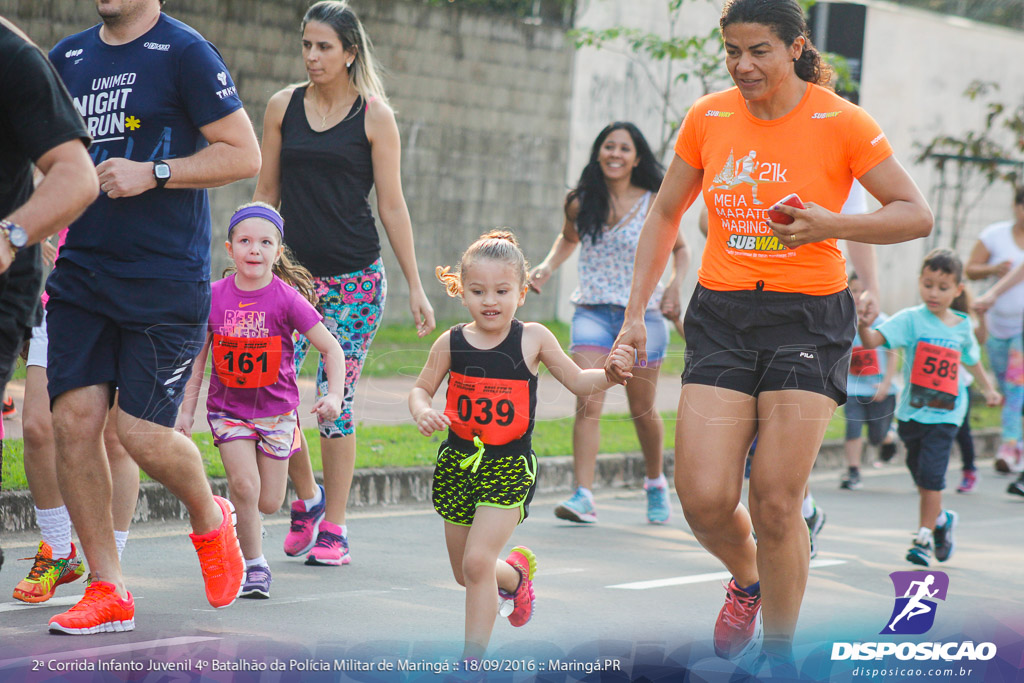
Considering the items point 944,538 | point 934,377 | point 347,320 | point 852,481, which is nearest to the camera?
point 347,320

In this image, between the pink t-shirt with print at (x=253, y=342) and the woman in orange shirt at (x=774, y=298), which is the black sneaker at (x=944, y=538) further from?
the pink t-shirt with print at (x=253, y=342)

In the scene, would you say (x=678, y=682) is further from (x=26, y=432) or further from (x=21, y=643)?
(x=26, y=432)

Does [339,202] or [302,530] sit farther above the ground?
[339,202]

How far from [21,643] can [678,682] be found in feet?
6.84

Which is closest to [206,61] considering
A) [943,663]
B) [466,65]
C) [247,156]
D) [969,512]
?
[247,156]

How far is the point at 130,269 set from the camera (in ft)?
14.5

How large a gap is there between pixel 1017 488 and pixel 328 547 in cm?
591

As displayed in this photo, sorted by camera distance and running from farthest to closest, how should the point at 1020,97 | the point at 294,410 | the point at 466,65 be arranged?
the point at 1020,97 < the point at 466,65 < the point at 294,410

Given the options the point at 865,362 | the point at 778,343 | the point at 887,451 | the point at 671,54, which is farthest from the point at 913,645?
the point at 671,54

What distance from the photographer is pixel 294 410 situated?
18.1ft

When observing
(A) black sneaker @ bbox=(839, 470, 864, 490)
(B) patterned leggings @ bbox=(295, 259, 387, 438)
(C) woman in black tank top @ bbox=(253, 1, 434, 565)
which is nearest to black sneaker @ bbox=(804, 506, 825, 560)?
(C) woman in black tank top @ bbox=(253, 1, 434, 565)

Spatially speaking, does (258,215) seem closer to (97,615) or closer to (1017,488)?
(97,615)

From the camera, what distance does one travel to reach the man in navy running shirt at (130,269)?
4398 mm

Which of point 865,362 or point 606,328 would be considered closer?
point 606,328
